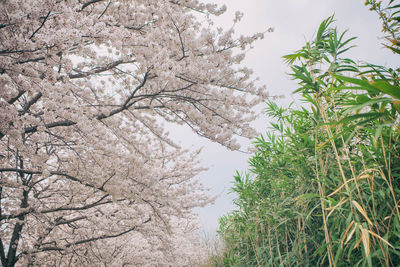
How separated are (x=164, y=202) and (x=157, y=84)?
1.36 meters

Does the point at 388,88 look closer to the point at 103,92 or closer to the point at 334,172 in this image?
the point at 334,172

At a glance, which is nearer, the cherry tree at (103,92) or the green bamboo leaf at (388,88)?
the green bamboo leaf at (388,88)

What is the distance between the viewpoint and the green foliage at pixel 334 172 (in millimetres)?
1501

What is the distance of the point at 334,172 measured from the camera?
2.37 m

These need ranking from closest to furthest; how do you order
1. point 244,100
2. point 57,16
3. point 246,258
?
point 57,16
point 244,100
point 246,258

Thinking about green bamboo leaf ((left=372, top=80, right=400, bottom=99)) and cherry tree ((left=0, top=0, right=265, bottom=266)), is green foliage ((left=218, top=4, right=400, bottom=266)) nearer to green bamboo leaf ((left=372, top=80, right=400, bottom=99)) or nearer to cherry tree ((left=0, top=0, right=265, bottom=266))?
green bamboo leaf ((left=372, top=80, right=400, bottom=99))

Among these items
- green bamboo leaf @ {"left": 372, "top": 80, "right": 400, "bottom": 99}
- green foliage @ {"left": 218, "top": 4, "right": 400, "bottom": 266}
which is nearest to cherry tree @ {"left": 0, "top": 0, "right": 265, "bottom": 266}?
green foliage @ {"left": 218, "top": 4, "right": 400, "bottom": 266}

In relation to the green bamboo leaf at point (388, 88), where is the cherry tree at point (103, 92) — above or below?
above

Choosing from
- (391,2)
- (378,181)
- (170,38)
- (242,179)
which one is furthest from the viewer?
(242,179)

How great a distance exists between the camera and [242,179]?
425 cm

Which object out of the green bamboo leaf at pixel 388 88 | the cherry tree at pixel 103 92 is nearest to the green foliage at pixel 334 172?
the green bamboo leaf at pixel 388 88

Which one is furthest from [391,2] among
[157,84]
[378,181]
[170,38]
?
[157,84]

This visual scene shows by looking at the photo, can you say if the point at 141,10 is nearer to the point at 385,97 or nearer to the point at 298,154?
the point at 298,154

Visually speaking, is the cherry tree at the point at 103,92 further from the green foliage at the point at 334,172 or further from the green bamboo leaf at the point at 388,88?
the green bamboo leaf at the point at 388,88
